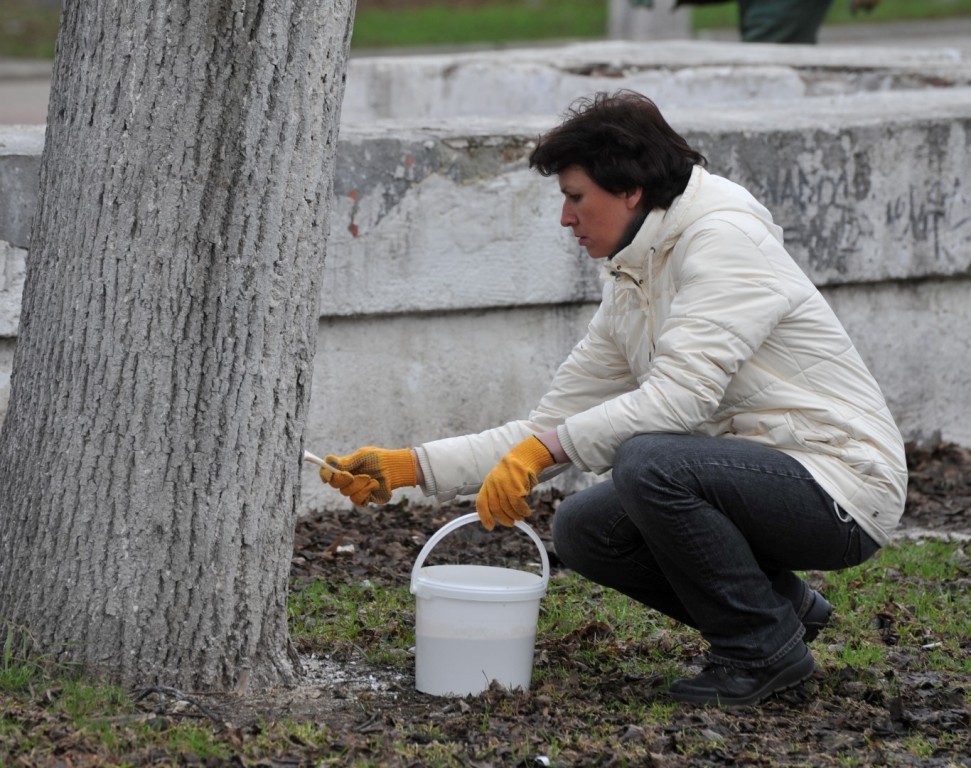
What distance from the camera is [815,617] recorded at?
11.3 feet

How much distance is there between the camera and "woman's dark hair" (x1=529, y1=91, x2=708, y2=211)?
3.14 m

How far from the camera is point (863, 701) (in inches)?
128

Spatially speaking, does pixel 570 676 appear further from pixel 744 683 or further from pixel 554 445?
pixel 554 445

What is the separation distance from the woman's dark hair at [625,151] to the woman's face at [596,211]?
0.06 feet

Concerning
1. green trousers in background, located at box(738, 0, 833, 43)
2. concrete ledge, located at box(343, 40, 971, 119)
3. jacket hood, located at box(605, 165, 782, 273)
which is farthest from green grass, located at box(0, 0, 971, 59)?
jacket hood, located at box(605, 165, 782, 273)

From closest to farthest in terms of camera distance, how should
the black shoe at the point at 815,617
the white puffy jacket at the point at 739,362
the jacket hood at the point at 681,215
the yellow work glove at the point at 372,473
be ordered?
the white puffy jacket at the point at 739,362 → the jacket hood at the point at 681,215 → the yellow work glove at the point at 372,473 → the black shoe at the point at 815,617

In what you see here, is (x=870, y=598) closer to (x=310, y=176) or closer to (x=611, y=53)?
(x=310, y=176)

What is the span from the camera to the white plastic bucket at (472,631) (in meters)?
3.12

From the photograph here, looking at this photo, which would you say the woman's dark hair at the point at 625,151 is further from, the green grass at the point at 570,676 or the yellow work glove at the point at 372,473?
the green grass at the point at 570,676

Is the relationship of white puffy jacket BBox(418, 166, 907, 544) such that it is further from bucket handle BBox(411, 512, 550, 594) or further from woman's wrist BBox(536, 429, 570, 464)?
bucket handle BBox(411, 512, 550, 594)

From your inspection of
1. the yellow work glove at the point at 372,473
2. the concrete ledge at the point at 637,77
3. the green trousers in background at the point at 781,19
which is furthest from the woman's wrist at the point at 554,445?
the green trousers in background at the point at 781,19

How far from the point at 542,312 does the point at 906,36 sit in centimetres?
1604

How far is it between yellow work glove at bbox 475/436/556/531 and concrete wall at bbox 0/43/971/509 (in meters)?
1.56

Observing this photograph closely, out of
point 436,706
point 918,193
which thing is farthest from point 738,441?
point 918,193
